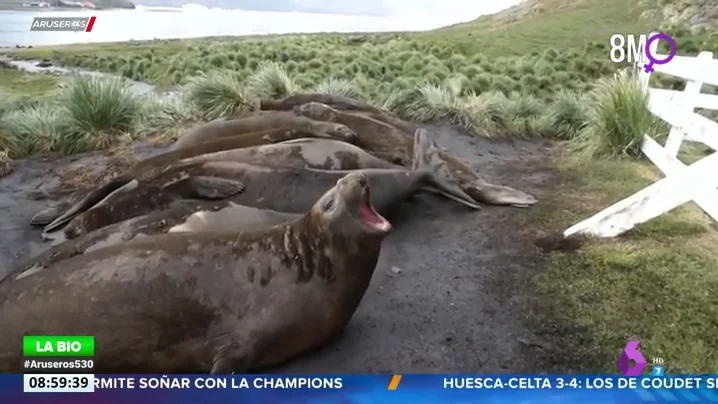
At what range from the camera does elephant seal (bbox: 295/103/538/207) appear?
9.27ft

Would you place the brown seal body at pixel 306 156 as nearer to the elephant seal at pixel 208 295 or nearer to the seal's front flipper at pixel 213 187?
the seal's front flipper at pixel 213 187

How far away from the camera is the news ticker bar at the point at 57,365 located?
6.68 ft

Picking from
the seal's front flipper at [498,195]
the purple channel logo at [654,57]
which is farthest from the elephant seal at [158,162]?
the purple channel logo at [654,57]

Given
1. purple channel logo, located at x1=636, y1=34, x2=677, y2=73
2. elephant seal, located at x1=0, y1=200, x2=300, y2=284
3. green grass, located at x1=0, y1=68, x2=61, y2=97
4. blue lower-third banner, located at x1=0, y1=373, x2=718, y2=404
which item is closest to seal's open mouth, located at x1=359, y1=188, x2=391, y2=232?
elephant seal, located at x1=0, y1=200, x2=300, y2=284

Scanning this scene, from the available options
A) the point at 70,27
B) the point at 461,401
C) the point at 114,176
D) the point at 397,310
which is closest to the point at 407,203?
the point at 397,310

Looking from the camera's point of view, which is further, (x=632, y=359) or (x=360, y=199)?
(x=632, y=359)

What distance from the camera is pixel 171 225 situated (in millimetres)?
2330

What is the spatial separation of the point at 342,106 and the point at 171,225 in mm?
1036

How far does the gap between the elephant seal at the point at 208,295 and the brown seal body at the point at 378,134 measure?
41.7 inches

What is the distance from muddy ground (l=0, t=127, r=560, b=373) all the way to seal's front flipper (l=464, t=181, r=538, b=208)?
29 millimetres

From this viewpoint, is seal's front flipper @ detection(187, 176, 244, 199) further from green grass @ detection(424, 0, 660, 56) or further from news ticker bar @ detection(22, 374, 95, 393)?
green grass @ detection(424, 0, 660, 56)

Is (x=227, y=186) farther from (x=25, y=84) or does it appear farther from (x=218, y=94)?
(x=25, y=84)

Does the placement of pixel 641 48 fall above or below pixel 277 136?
above

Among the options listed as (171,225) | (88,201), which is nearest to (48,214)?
(88,201)
